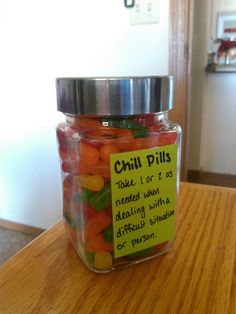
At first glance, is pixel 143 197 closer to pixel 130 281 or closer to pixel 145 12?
pixel 130 281

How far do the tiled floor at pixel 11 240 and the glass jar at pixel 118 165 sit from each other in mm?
1443

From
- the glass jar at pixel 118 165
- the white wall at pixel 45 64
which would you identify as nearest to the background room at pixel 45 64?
the white wall at pixel 45 64

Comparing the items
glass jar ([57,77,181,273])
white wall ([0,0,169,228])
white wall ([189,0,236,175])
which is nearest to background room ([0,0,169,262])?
white wall ([0,0,169,228])

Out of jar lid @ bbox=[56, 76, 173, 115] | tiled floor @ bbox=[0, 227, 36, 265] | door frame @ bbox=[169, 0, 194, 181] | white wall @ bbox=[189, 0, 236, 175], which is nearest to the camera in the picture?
jar lid @ bbox=[56, 76, 173, 115]

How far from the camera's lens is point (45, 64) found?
1.34 meters

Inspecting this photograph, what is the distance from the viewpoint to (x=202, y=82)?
2283 millimetres

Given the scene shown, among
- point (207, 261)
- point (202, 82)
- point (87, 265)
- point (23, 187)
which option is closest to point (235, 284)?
point (207, 261)

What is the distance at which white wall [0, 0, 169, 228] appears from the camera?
114cm

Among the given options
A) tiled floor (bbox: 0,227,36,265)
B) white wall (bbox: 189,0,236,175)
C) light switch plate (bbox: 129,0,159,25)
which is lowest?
tiled floor (bbox: 0,227,36,265)

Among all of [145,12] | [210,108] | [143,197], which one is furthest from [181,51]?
[210,108]

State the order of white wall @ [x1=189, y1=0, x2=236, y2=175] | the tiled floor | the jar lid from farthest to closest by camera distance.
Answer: white wall @ [x1=189, y1=0, x2=236, y2=175]
the tiled floor
the jar lid

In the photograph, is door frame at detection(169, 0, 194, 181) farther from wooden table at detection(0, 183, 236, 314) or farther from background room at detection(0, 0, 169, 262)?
wooden table at detection(0, 183, 236, 314)

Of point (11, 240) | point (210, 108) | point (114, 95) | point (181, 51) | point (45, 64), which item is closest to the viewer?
point (114, 95)

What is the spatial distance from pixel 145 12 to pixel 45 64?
1.63ft
